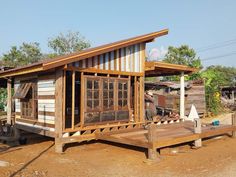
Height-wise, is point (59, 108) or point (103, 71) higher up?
point (103, 71)

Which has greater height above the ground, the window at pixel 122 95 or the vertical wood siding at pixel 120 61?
the vertical wood siding at pixel 120 61

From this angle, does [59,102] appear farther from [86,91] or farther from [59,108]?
[86,91]

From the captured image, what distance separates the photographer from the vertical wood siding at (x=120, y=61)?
1023cm

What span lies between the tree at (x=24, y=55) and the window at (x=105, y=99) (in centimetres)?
3359

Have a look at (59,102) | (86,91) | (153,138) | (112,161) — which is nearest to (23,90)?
(59,102)

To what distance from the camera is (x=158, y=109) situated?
19750 mm

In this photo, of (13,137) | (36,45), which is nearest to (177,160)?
(13,137)

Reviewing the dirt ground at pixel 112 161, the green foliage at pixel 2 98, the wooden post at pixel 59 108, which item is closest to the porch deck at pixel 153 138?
the dirt ground at pixel 112 161

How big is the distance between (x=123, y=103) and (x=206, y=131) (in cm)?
347

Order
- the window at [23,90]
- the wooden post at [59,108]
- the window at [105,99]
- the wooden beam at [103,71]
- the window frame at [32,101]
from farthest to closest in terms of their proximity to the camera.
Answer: the window at [23,90], the window frame at [32,101], the window at [105,99], the wooden beam at [103,71], the wooden post at [59,108]

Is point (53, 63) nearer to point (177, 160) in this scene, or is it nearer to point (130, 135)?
point (130, 135)

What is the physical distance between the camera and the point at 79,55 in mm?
9227

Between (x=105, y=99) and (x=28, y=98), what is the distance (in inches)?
134

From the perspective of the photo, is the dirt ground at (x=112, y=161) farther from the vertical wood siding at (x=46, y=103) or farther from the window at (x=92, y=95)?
the window at (x=92, y=95)
